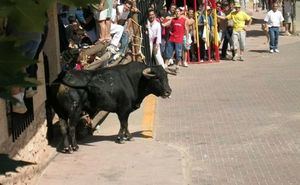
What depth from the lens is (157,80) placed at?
8.60 m

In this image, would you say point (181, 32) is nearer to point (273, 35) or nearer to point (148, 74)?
point (273, 35)

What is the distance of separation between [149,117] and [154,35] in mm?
6031

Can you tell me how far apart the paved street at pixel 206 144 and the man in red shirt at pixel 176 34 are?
9.59 feet

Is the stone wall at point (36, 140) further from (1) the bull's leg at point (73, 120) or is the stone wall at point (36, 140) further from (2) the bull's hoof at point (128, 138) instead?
(2) the bull's hoof at point (128, 138)

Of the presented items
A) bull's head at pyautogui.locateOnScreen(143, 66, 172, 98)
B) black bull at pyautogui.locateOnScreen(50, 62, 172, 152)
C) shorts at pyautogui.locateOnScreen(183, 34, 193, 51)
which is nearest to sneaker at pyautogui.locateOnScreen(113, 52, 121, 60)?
black bull at pyautogui.locateOnScreen(50, 62, 172, 152)

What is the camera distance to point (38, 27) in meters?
1.02

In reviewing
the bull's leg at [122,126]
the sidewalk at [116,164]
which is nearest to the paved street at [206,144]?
the sidewalk at [116,164]

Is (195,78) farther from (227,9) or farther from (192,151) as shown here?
(192,151)

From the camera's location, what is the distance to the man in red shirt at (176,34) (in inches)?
685

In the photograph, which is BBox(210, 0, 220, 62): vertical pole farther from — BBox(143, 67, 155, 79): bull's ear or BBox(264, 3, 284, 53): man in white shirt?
BBox(143, 67, 155, 79): bull's ear

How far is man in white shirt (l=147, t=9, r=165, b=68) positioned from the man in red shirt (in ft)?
3.30

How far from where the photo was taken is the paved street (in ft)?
23.2

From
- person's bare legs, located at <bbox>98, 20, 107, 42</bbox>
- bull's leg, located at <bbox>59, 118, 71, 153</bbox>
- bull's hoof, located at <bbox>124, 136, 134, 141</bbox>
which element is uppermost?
person's bare legs, located at <bbox>98, 20, 107, 42</bbox>

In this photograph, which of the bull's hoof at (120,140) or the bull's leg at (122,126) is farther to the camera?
the bull's hoof at (120,140)
